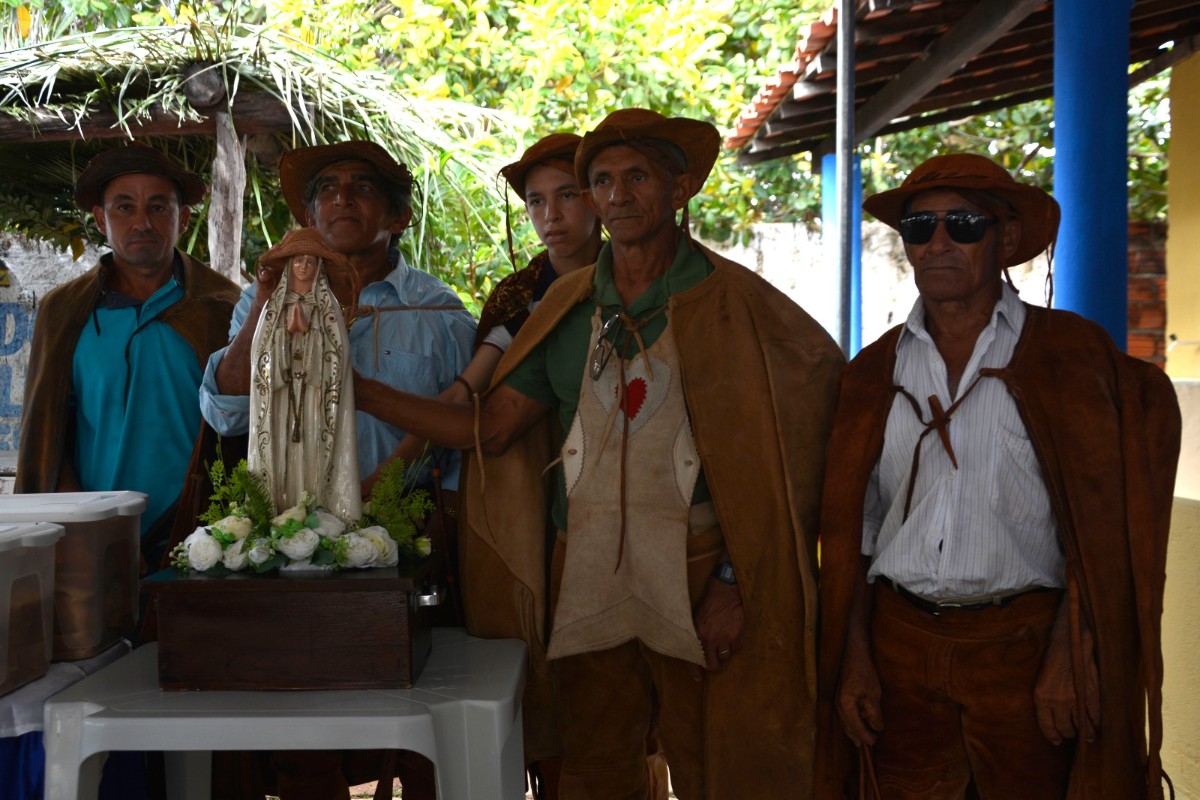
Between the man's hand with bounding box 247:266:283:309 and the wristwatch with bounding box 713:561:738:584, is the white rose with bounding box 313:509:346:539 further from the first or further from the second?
the wristwatch with bounding box 713:561:738:584

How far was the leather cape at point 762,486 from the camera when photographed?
8.55 ft

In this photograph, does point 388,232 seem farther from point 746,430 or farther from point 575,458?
point 746,430

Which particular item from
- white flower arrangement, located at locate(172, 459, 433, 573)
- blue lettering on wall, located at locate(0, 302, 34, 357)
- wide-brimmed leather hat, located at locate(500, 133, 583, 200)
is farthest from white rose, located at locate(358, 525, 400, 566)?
blue lettering on wall, located at locate(0, 302, 34, 357)

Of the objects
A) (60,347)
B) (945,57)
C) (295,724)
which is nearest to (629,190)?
(295,724)

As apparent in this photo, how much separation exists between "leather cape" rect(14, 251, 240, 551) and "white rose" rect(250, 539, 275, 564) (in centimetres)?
102

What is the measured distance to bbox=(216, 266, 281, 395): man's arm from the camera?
8.25 ft

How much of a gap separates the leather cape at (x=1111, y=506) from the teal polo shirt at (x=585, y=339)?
0.80 metres

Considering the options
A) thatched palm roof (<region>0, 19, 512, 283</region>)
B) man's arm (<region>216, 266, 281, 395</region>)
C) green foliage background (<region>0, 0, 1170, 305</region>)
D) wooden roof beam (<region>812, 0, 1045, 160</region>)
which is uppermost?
green foliage background (<region>0, 0, 1170, 305</region>)

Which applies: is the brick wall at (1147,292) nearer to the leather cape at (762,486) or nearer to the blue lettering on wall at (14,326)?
the leather cape at (762,486)

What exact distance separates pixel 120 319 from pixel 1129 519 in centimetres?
277

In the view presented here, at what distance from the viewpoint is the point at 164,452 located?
317cm

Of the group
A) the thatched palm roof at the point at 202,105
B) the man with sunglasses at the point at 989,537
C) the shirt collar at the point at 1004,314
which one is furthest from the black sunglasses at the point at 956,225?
the thatched palm roof at the point at 202,105

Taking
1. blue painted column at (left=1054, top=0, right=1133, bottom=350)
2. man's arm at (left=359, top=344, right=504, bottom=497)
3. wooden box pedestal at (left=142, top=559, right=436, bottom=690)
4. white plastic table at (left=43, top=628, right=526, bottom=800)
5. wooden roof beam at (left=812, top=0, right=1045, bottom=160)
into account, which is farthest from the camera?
wooden roof beam at (left=812, top=0, right=1045, bottom=160)

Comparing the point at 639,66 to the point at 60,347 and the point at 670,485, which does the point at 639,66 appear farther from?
the point at 670,485
